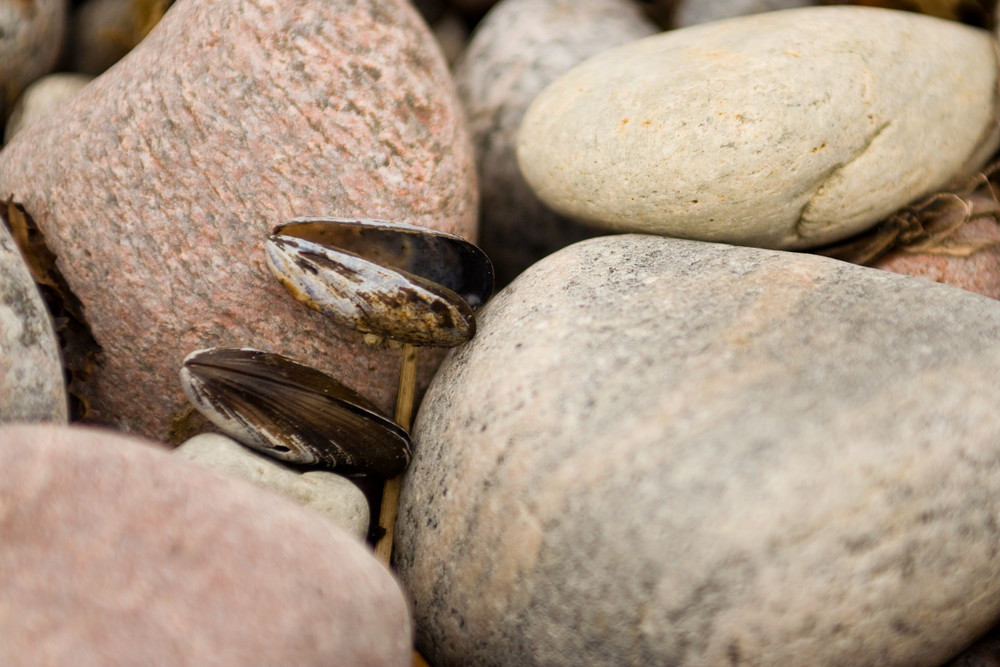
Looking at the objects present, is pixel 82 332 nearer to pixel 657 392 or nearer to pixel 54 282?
pixel 54 282

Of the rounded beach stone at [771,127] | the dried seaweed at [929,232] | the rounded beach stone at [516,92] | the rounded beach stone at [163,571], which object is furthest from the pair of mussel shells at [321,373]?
the dried seaweed at [929,232]

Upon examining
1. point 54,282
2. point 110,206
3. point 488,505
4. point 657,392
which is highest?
point 110,206

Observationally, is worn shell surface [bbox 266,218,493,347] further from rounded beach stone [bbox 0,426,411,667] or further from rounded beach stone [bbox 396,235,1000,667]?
rounded beach stone [bbox 0,426,411,667]

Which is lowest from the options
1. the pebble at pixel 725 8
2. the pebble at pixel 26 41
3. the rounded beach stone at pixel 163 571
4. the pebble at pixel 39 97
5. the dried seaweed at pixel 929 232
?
the dried seaweed at pixel 929 232

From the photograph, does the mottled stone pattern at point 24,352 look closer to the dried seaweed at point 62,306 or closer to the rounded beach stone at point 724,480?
the dried seaweed at point 62,306

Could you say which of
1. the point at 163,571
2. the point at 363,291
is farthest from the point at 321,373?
the point at 163,571

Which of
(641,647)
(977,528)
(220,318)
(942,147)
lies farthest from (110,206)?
(942,147)

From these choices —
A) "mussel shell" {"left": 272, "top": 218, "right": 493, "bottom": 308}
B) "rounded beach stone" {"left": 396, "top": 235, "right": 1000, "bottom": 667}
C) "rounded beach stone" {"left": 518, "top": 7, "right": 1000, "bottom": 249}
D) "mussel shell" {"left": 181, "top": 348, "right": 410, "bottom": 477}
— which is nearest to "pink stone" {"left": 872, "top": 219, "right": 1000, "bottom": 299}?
"rounded beach stone" {"left": 518, "top": 7, "right": 1000, "bottom": 249}
